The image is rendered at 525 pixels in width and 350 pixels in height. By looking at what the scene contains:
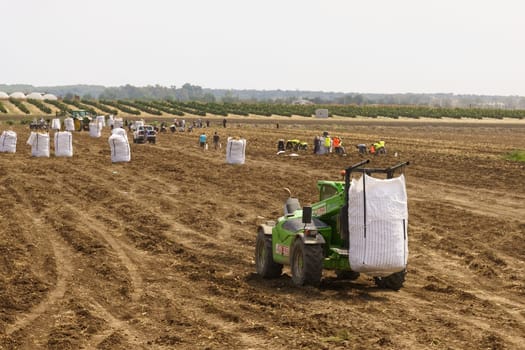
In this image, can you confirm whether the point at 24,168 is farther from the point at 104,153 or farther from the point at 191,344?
the point at 191,344

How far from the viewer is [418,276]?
1399cm

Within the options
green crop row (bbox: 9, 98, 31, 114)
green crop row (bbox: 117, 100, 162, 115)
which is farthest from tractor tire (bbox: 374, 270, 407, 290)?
green crop row (bbox: 117, 100, 162, 115)

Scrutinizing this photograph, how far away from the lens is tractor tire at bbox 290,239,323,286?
11.9m

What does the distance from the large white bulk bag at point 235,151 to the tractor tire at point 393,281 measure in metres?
22.9

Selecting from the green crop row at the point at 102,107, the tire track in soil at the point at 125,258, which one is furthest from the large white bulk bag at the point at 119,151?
the green crop row at the point at 102,107

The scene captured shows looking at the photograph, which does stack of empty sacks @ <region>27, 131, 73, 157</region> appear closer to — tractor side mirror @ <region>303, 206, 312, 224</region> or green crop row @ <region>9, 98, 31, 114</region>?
tractor side mirror @ <region>303, 206, 312, 224</region>

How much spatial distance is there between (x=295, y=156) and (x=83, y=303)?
99.0ft

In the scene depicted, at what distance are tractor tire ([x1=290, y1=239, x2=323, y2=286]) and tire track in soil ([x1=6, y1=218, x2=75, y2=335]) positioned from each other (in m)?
3.43

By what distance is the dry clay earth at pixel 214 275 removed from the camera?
10016mm

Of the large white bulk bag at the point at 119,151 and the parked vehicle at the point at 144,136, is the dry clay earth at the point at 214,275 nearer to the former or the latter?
the large white bulk bag at the point at 119,151

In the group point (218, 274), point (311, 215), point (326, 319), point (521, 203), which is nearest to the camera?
point (326, 319)

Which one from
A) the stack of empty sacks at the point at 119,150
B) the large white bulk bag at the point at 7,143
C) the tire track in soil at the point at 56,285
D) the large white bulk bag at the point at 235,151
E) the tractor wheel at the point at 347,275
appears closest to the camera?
the tire track in soil at the point at 56,285

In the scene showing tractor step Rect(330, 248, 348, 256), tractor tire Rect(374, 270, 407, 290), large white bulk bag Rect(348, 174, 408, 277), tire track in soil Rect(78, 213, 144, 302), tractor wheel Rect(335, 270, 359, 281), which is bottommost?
tire track in soil Rect(78, 213, 144, 302)

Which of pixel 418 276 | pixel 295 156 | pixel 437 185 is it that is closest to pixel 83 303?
pixel 418 276
